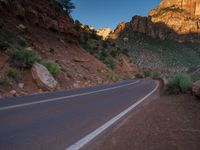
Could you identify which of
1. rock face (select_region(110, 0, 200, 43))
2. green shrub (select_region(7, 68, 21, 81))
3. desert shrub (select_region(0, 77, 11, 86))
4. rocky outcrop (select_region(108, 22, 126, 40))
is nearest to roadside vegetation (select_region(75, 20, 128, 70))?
green shrub (select_region(7, 68, 21, 81))

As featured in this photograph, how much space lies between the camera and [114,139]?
501cm

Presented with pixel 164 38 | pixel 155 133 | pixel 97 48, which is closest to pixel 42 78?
pixel 155 133

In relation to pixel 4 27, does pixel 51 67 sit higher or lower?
lower

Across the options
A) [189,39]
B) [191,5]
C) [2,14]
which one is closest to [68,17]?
[2,14]

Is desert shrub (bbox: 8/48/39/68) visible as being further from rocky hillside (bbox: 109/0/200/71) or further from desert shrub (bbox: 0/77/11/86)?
rocky hillside (bbox: 109/0/200/71)

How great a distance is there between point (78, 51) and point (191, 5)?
144m

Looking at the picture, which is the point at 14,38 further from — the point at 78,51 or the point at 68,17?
the point at 68,17

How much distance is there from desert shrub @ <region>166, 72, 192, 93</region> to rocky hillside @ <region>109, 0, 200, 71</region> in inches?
2556

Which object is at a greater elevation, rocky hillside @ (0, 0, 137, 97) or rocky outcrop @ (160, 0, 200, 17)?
rocky outcrop @ (160, 0, 200, 17)

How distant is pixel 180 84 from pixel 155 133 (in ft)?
25.7

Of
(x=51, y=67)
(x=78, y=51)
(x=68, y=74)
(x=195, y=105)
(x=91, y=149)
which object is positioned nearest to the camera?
(x=91, y=149)

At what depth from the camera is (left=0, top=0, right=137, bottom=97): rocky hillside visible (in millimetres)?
16555

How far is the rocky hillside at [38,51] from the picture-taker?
54.3 feet

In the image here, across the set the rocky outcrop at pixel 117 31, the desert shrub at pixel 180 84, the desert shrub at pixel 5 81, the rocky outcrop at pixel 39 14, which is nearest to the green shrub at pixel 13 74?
the desert shrub at pixel 5 81
